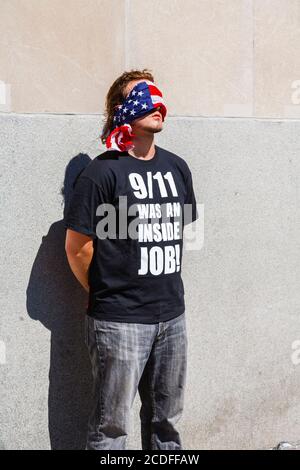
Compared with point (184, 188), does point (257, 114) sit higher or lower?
higher

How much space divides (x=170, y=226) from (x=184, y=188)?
0.92 ft

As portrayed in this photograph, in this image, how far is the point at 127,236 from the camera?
3262 millimetres

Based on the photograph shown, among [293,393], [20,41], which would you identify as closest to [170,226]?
[20,41]

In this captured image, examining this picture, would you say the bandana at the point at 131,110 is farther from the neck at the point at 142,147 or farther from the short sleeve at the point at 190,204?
the short sleeve at the point at 190,204

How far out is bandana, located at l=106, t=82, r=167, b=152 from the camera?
3328 mm

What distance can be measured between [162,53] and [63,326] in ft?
5.49

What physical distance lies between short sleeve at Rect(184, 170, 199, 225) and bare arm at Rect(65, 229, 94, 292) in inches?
25.7

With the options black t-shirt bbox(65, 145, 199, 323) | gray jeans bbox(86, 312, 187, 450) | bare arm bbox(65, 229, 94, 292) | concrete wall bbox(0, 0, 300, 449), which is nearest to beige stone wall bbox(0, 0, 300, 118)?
concrete wall bbox(0, 0, 300, 449)

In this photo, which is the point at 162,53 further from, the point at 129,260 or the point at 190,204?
the point at 129,260

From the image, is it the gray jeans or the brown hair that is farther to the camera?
the brown hair

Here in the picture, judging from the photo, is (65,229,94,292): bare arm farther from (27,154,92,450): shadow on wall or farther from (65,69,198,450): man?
(27,154,92,450): shadow on wall

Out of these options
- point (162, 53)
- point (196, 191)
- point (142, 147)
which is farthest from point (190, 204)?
point (162, 53)
